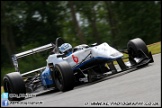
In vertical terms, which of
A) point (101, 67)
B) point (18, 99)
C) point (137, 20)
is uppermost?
point (137, 20)

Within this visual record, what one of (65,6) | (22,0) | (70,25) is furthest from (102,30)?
(22,0)

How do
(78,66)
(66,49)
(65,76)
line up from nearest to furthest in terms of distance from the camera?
(65,76), (78,66), (66,49)

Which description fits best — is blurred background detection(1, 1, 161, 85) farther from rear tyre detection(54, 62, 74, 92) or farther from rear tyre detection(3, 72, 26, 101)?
rear tyre detection(54, 62, 74, 92)

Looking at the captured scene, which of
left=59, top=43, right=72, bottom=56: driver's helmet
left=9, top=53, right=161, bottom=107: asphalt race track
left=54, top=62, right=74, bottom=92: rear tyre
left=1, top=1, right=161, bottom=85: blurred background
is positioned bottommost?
left=9, top=53, right=161, bottom=107: asphalt race track

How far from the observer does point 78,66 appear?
11477mm

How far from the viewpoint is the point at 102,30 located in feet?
218

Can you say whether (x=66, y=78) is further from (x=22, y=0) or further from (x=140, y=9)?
(x=22, y=0)

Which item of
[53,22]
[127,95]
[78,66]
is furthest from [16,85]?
[53,22]

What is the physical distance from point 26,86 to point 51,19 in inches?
1362

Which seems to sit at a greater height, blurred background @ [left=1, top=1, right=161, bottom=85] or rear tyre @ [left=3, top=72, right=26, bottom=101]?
blurred background @ [left=1, top=1, right=161, bottom=85]

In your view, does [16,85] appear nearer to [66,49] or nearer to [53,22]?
[66,49]

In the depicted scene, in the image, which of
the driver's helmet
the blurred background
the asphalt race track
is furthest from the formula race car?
the blurred background

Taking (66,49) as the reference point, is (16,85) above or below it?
below

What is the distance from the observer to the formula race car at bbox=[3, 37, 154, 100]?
431 inches
